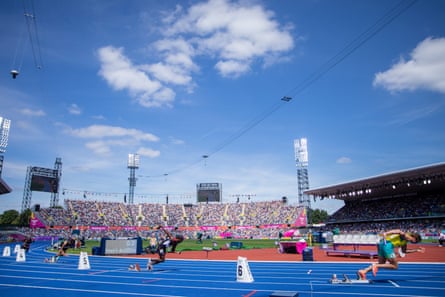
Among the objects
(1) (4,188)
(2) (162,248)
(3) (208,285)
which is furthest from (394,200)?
(1) (4,188)

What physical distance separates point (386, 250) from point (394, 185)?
44.5m

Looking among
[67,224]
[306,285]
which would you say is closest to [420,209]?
[306,285]

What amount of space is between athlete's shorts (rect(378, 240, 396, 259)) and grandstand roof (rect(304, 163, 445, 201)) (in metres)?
36.0

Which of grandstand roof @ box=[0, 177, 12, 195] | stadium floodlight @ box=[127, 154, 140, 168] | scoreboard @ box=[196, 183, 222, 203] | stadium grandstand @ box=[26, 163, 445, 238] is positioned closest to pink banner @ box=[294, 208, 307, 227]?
stadium grandstand @ box=[26, 163, 445, 238]

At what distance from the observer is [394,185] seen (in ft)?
162

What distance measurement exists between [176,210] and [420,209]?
2134 inches

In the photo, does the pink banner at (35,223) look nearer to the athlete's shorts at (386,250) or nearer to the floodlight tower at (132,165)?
the floodlight tower at (132,165)

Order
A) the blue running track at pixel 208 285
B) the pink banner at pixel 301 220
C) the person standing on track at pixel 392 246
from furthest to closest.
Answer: the pink banner at pixel 301 220 → the person standing on track at pixel 392 246 → the blue running track at pixel 208 285

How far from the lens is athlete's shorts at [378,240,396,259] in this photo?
33.1ft

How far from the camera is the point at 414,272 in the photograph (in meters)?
13.5

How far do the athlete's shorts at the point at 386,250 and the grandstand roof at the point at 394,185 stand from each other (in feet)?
118

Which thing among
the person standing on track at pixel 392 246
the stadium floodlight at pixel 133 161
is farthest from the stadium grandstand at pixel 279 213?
the person standing on track at pixel 392 246

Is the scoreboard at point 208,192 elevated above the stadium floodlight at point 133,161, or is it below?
below

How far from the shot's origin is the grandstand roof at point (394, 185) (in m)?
43.9
